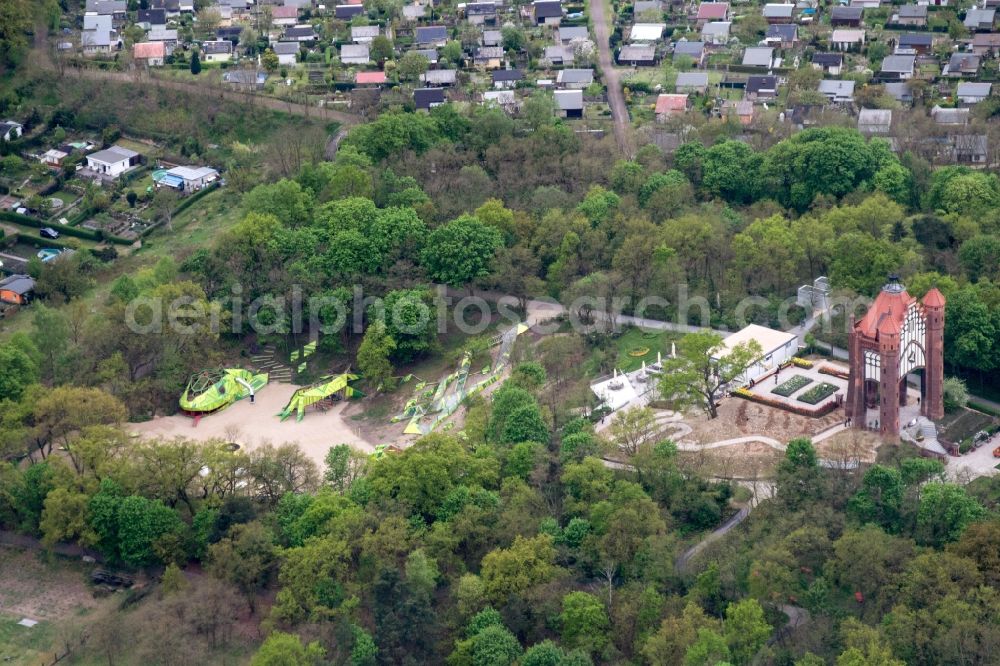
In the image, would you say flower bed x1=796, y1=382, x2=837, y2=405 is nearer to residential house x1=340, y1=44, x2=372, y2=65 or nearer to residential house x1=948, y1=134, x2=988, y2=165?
residential house x1=948, y1=134, x2=988, y2=165

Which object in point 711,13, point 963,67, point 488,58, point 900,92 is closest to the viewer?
point 900,92

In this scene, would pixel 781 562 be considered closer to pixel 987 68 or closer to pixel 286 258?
pixel 286 258

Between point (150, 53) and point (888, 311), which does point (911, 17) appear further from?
point (888, 311)

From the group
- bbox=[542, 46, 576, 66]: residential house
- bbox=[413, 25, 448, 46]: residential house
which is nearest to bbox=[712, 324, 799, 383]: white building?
bbox=[542, 46, 576, 66]: residential house

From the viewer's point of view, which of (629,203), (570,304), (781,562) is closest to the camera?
(781,562)

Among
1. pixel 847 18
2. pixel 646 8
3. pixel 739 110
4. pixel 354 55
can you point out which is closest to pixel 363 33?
pixel 354 55

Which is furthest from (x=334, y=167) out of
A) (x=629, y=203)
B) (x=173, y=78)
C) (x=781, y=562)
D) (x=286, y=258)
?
(x=781, y=562)
